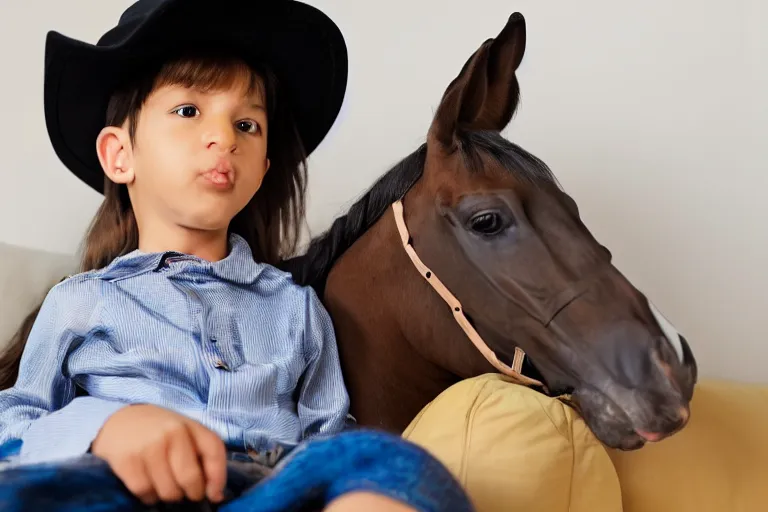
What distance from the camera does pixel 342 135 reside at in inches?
48.9

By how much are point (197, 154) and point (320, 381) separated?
273mm

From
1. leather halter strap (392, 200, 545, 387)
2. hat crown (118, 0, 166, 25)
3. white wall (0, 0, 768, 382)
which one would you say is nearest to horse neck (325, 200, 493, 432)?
leather halter strap (392, 200, 545, 387)

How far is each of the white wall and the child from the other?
0.32m

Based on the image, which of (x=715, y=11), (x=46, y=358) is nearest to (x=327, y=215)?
(x=46, y=358)

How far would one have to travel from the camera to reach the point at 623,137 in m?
1.19

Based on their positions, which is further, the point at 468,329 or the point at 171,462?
the point at 468,329

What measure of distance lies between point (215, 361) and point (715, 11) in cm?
103

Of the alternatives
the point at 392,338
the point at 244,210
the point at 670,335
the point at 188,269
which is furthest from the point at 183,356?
the point at 670,335

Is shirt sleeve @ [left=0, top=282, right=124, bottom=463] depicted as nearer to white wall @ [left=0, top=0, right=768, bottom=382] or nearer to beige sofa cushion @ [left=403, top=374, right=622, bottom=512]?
beige sofa cushion @ [left=403, top=374, right=622, bottom=512]

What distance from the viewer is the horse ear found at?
718 mm

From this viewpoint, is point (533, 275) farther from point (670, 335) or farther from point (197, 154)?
point (197, 154)

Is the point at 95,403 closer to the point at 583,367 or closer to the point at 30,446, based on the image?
the point at 30,446

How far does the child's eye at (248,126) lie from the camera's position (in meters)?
0.79

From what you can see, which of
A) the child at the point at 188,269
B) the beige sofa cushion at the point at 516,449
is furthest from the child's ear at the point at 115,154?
the beige sofa cushion at the point at 516,449
